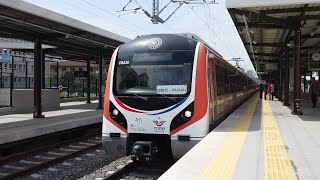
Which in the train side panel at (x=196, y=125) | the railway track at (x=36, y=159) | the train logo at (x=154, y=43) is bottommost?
the railway track at (x=36, y=159)

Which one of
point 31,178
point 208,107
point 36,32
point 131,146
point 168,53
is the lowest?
point 31,178

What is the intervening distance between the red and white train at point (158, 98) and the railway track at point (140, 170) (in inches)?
16.5

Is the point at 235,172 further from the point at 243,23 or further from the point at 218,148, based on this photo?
the point at 243,23

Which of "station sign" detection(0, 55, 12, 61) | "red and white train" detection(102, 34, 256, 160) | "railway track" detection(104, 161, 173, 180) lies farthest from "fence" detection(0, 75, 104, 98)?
"red and white train" detection(102, 34, 256, 160)

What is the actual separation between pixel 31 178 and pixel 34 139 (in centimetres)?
354

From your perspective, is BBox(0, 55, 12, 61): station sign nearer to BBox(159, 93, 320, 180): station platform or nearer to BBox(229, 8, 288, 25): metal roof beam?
BBox(229, 8, 288, 25): metal roof beam

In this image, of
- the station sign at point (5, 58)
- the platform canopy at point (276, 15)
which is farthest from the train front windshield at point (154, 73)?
the station sign at point (5, 58)

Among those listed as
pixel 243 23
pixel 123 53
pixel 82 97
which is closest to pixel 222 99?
pixel 123 53

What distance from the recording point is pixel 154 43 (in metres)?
8.48

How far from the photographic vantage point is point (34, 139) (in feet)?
38.5

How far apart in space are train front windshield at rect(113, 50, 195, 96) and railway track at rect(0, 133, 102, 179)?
264cm

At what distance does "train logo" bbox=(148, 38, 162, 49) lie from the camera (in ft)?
27.6

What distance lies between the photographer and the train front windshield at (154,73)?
8.03m

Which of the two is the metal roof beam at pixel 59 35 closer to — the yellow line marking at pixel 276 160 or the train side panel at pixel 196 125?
the train side panel at pixel 196 125
